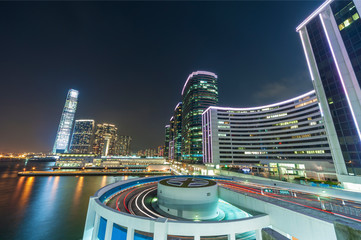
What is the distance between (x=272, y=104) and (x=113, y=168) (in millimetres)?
144763

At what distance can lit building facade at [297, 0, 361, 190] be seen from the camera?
28844 mm

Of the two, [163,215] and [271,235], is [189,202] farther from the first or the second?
[271,235]

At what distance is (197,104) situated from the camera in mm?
128000

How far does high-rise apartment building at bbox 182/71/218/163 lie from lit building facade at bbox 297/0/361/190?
92.1m

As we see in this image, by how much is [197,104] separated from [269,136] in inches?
2454

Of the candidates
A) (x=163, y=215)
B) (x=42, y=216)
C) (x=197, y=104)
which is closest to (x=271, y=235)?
(x=163, y=215)

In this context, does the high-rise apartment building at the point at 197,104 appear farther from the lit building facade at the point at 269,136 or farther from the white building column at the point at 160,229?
the white building column at the point at 160,229

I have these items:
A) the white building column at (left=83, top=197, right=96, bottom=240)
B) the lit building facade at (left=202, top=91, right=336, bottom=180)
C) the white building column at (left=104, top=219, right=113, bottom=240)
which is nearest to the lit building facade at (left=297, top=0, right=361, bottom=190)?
the lit building facade at (left=202, top=91, right=336, bottom=180)

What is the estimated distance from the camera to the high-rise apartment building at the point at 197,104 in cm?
12401

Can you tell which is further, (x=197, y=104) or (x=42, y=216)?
(x=197, y=104)

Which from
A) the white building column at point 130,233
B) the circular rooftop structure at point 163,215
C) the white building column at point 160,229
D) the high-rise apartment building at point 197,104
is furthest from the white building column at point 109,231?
the high-rise apartment building at point 197,104

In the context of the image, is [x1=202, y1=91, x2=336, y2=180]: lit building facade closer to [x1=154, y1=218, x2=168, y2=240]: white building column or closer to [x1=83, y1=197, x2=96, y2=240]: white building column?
[x1=154, y1=218, x2=168, y2=240]: white building column

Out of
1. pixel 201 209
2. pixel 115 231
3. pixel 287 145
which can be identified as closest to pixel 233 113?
pixel 287 145

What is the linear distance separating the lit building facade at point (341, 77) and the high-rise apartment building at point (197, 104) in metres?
92.1
